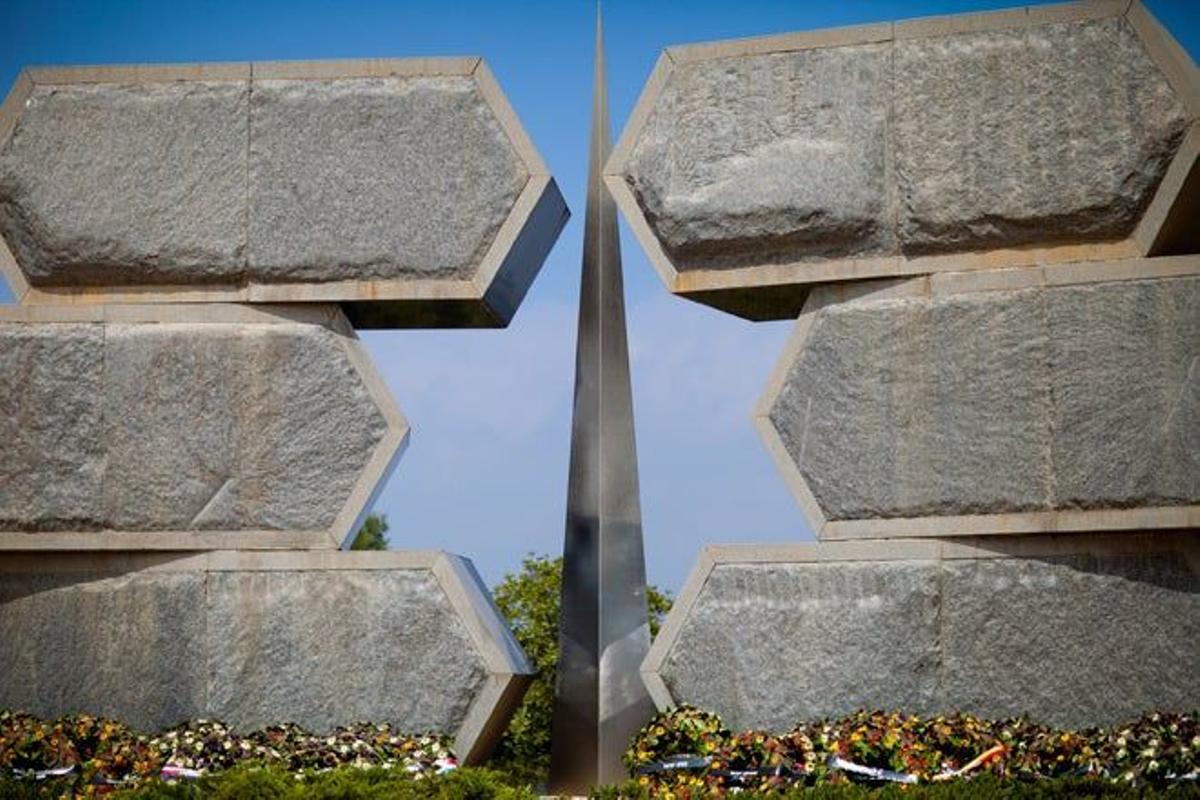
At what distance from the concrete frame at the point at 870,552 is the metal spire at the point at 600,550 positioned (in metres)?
0.35

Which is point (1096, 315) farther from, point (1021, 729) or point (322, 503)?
point (322, 503)

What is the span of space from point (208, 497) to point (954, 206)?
4.01 m

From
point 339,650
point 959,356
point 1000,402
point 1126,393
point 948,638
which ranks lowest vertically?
point 948,638

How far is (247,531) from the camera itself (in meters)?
9.52

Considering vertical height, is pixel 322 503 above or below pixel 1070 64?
below

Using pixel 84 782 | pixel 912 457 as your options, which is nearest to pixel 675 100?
pixel 912 457

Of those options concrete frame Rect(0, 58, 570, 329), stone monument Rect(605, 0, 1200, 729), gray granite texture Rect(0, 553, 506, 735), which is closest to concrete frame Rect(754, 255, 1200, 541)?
stone monument Rect(605, 0, 1200, 729)

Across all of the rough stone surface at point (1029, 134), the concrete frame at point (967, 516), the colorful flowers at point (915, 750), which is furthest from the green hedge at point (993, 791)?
the rough stone surface at point (1029, 134)

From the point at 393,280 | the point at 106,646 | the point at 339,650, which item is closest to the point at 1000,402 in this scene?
the point at 393,280

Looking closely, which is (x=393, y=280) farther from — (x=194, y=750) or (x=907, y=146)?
(x=907, y=146)

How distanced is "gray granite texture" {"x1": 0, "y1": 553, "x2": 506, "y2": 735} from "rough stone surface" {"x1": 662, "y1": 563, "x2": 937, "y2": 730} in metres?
1.11

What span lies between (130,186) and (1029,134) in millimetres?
4621

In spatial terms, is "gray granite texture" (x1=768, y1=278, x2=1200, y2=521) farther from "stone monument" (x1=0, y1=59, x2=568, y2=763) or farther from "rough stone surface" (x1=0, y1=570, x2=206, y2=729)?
"rough stone surface" (x1=0, y1=570, x2=206, y2=729)

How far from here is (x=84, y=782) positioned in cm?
870
